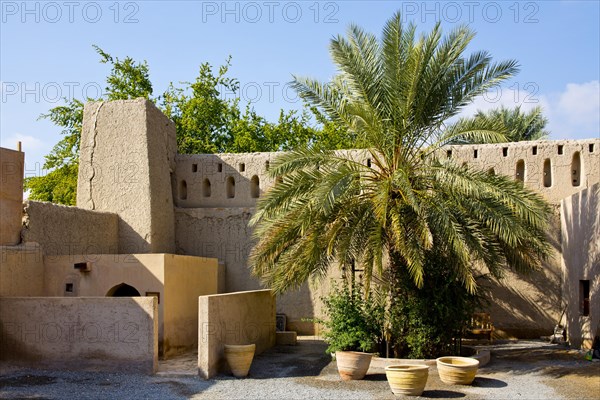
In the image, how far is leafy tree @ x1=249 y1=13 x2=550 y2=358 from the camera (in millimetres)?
10930

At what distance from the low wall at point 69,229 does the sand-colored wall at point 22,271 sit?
38cm

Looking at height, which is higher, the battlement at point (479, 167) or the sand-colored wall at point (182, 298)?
the battlement at point (479, 167)

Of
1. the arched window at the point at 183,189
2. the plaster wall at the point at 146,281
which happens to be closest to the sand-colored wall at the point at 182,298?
the plaster wall at the point at 146,281

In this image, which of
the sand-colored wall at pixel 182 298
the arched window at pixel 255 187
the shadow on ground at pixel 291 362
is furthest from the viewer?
the arched window at pixel 255 187

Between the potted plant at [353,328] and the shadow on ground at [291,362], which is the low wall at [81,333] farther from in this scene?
the potted plant at [353,328]

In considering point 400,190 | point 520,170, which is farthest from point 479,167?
point 400,190

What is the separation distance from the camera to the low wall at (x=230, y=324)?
10.8 metres

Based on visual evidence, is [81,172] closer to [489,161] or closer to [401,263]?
[401,263]

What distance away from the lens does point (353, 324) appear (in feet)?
38.6

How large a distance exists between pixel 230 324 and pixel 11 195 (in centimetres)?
491

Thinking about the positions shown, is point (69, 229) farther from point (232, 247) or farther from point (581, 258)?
point (581, 258)

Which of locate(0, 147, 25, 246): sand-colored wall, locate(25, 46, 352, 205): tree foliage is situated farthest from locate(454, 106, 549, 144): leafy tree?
locate(0, 147, 25, 246): sand-colored wall

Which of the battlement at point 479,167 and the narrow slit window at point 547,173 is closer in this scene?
the battlement at point 479,167

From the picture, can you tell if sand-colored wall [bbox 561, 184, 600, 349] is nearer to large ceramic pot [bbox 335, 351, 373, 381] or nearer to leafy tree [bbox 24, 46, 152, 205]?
large ceramic pot [bbox 335, 351, 373, 381]
